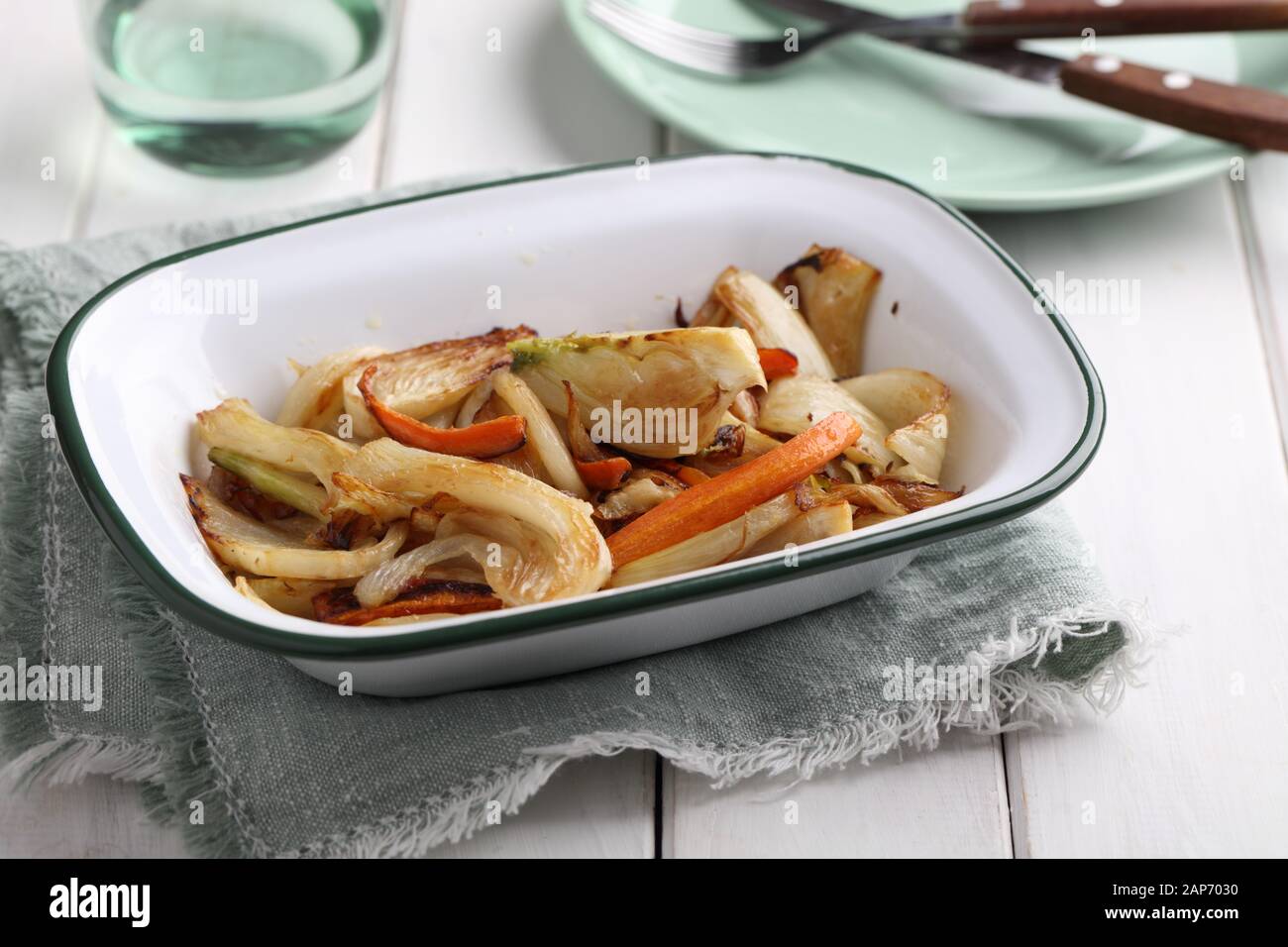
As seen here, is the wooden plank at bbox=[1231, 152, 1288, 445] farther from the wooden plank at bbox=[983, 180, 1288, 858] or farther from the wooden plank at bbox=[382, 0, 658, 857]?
the wooden plank at bbox=[382, 0, 658, 857]

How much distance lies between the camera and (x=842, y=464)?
136 cm

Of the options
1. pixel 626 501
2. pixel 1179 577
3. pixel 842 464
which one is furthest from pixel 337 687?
pixel 1179 577

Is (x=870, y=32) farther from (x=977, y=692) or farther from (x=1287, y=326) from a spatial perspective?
(x=977, y=692)

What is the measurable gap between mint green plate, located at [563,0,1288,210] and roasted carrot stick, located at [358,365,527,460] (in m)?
0.77

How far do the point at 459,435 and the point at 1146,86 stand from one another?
3.68 feet

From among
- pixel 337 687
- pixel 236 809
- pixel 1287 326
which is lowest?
pixel 236 809

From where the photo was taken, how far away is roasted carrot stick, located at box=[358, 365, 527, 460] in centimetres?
128

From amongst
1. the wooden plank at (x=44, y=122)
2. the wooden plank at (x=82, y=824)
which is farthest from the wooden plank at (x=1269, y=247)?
the wooden plank at (x=44, y=122)

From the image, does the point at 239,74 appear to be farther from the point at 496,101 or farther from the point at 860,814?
the point at 860,814

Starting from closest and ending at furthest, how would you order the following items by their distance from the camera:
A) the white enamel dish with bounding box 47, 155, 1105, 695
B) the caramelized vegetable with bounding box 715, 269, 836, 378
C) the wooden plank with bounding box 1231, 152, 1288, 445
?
1. the white enamel dish with bounding box 47, 155, 1105, 695
2. the caramelized vegetable with bounding box 715, 269, 836, 378
3. the wooden plank with bounding box 1231, 152, 1288, 445

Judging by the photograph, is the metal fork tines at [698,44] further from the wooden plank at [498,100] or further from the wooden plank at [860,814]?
the wooden plank at [860,814]

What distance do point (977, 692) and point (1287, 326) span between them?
2.86 ft

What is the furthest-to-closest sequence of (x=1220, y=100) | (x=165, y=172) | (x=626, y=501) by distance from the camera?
(x=165, y=172), (x=1220, y=100), (x=626, y=501)

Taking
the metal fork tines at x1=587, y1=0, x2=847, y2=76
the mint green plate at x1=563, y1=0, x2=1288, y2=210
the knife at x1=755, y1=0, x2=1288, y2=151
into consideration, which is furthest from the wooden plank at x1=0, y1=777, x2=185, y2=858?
the knife at x1=755, y1=0, x2=1288, y2=151
